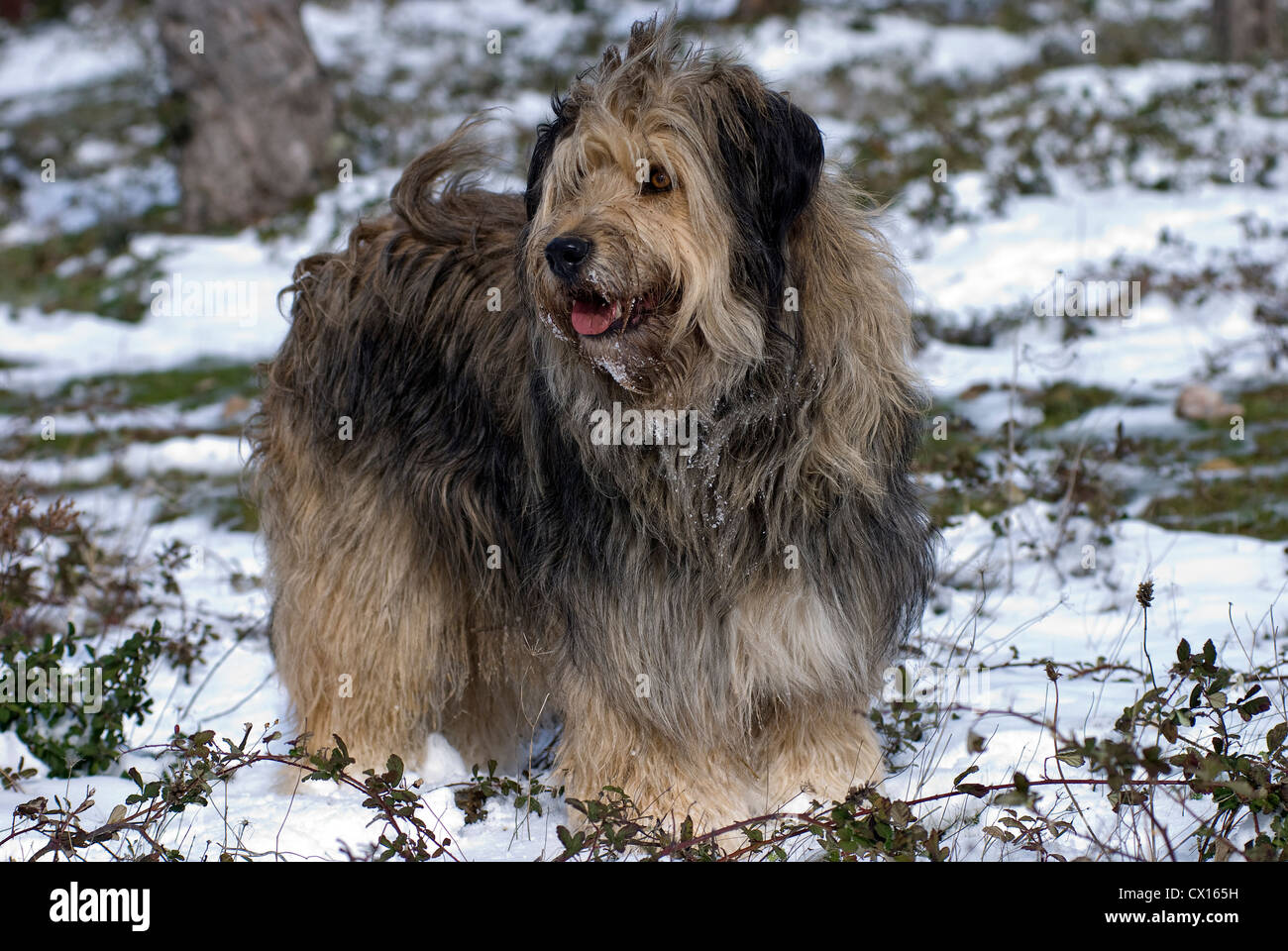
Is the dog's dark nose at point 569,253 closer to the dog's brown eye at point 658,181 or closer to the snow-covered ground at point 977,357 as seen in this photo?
the dog's brown eye at point 658,181

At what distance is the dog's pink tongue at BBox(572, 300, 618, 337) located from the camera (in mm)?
3102

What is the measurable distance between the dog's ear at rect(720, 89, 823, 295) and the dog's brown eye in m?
0.15

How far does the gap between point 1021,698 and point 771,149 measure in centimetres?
205

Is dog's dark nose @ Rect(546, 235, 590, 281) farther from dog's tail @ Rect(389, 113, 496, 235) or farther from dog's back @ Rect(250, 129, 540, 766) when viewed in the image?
dog's tail @ Rect(389, 113, 496, 235)

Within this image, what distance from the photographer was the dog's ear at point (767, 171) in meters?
3.15

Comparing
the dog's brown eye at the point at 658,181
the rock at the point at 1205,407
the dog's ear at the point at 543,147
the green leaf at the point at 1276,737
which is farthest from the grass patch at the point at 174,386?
the green leaf at the point at 1276,737

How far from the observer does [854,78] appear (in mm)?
15406

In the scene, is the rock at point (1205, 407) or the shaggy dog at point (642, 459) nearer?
the shaggy dog at point (642, 459)

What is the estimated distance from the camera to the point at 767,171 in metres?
3.17

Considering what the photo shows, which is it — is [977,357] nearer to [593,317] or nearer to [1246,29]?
[593,317]

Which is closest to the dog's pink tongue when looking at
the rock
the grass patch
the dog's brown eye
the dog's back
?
the dog's brown eye

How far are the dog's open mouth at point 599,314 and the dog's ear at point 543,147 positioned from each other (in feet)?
1.43

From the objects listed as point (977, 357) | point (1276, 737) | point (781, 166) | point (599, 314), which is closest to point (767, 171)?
point (781, 166)
